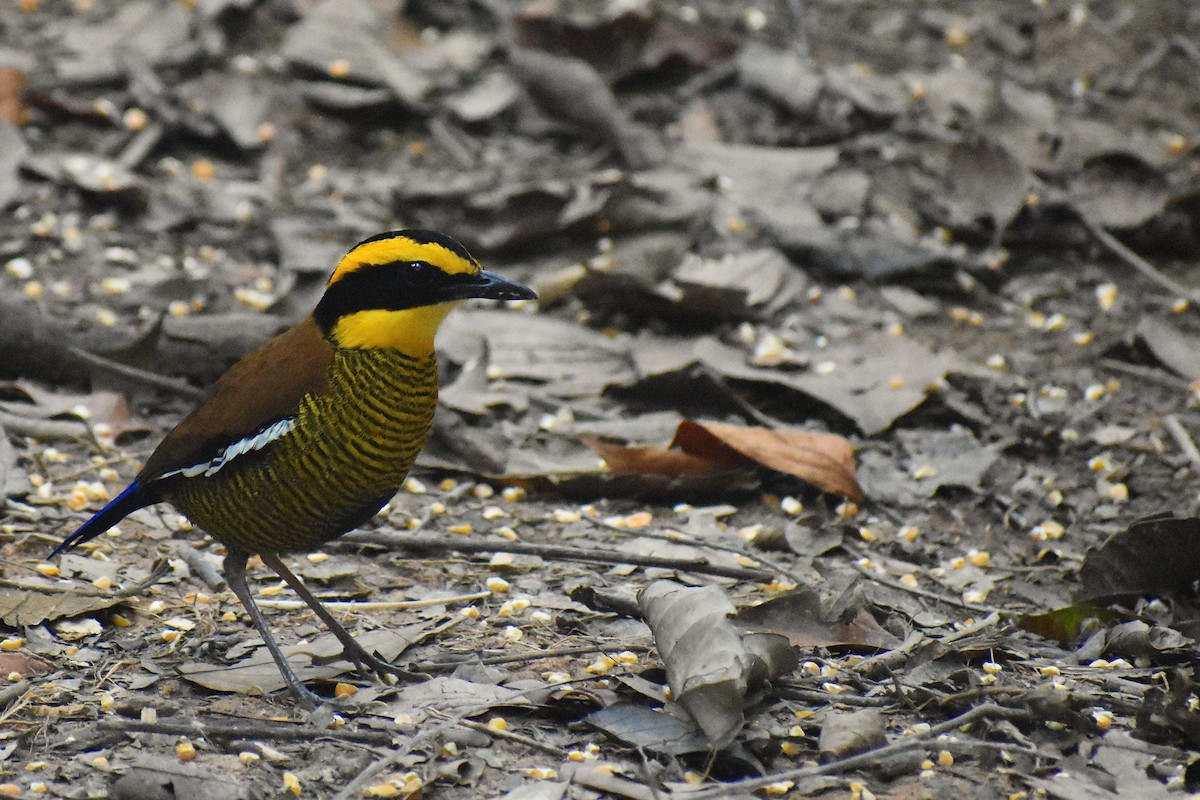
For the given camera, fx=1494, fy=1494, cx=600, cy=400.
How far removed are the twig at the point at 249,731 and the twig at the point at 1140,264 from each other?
14.3 feet

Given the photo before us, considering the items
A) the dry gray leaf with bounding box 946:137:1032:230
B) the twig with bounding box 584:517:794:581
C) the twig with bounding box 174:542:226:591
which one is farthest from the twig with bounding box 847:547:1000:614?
the dry gray leaf with bounding box 946:137:1032:230

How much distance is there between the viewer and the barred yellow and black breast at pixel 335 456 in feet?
13.8

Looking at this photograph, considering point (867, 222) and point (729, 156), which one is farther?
point (729, 156)

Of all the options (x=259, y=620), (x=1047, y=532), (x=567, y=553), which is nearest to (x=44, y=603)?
(x=259, y=620)

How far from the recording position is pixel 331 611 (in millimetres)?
4758

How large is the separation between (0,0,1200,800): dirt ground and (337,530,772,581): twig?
16mm

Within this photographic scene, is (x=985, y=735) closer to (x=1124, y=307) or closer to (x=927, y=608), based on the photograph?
(x=927, y=608)

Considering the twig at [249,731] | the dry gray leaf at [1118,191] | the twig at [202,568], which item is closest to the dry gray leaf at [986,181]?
the dry gray leaf at [1118,191]

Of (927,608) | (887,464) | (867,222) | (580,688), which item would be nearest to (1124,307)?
(867,222)

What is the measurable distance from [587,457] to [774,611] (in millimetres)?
1478

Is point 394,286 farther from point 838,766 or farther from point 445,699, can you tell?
point 838,766

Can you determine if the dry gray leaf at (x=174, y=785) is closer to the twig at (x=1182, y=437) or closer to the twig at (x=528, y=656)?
the twig at (x=528, y=656)

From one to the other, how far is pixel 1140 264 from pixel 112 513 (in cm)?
466

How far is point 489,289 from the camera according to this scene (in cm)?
434
